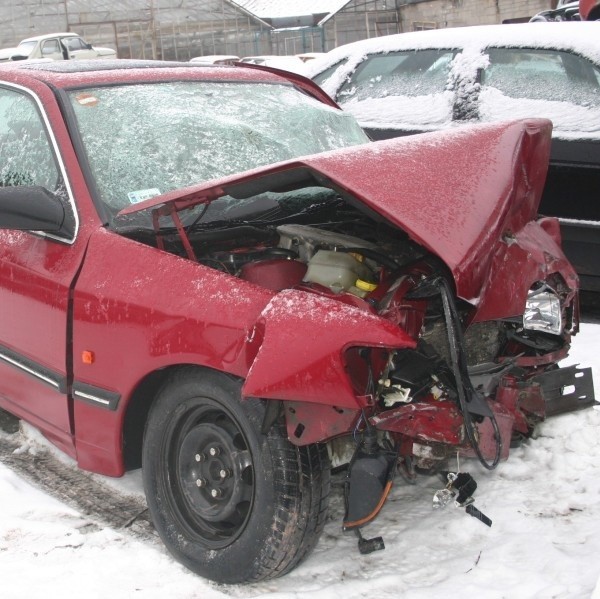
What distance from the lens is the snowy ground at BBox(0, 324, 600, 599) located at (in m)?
2.67

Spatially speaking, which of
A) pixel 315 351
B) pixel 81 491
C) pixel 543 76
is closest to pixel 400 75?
pixel 543 76

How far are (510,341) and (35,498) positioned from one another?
193cm

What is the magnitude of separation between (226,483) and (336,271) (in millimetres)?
795

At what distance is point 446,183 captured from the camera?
2.74 meters

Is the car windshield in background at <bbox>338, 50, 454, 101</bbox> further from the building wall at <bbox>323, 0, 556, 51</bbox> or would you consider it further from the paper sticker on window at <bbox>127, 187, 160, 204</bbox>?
the building wall at <bbox>323, 0, 556, 51</bbox>

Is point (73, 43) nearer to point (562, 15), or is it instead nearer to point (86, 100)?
point (562, 15)

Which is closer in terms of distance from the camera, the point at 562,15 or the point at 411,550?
the point at 411,550

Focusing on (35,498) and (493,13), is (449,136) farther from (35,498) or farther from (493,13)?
(493,13)

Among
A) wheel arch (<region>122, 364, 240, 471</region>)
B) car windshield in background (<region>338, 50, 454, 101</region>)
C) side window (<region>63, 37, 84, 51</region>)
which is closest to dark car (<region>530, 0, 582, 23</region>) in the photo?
car windshield in background (<region>338, 50, 454, 101</region>)

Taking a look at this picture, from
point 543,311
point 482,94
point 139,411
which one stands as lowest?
point 139,411

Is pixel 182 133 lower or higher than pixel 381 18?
lower

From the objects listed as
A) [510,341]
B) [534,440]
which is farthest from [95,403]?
[534,440]

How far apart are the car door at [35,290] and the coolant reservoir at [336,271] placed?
0.86 m

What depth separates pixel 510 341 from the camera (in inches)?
119
